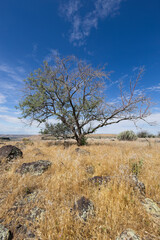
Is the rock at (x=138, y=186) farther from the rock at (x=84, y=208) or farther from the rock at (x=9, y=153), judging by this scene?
the rock at (x=9, y=153)

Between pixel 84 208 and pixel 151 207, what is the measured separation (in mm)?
1437

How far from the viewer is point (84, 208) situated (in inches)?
85.8

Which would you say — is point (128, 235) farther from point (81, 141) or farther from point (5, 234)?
point (81, 141)

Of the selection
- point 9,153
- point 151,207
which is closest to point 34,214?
point 151,207

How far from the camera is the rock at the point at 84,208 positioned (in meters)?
2.06

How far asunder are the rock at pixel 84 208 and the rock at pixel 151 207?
116cm

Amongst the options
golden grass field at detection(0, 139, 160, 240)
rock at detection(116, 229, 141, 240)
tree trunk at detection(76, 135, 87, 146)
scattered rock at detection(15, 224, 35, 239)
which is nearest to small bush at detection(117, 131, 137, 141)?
tree trunk at detection(76, 135, 87, 146)

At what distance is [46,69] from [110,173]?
10921mm

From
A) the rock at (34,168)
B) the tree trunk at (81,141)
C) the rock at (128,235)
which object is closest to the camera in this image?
the rock at (128,235)

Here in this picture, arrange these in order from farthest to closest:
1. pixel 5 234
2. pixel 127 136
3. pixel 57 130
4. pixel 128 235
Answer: pixel 127 136
pixel 57 130
pixel 5 234
pixel 128 235

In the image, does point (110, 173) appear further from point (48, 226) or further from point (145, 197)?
point (48, 226)

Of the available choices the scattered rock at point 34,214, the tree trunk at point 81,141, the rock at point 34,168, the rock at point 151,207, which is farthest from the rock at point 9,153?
the tree trunk at point 81,141

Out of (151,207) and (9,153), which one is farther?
(9,153)

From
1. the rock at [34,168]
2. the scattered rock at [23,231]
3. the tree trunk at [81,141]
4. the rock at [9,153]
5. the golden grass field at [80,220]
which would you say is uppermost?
the tree trunk at [81,141]
